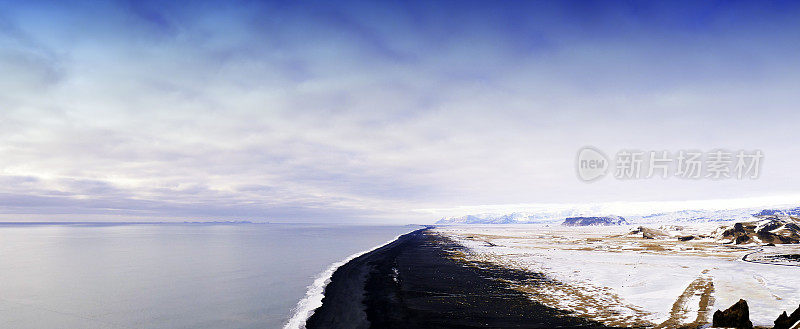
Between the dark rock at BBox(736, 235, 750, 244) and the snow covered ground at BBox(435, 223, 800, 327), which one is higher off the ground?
the snow covered ground at BBox(435, 223, 800, 327)

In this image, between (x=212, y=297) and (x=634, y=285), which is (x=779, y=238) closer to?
(x=634, y=285)

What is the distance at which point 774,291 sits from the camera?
23766 millimetres

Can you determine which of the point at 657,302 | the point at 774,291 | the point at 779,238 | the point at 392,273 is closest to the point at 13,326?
the point at 392,273

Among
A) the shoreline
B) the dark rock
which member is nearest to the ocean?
the shoreline

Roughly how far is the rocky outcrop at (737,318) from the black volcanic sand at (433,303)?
4.99 m

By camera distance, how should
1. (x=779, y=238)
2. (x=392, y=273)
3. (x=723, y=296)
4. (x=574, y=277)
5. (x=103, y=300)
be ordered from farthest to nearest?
(x=779, y=238), (x=392, y=273), (x=574, y=277), (x=103, y=300), (x=723, y=296)

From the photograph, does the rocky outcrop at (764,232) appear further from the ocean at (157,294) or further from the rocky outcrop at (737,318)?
the ocean at (157,294)

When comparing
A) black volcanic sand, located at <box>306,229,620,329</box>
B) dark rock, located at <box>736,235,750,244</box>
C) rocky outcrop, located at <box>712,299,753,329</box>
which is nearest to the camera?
rocky outcrop, located at <box>712,299,753,329</box>

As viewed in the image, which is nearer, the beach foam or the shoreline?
the beach foam

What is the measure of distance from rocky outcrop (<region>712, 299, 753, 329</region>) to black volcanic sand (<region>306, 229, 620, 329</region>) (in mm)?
4993

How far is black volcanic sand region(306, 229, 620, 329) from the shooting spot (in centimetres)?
1950

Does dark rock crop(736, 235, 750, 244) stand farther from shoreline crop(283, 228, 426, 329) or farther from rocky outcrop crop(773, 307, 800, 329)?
shoreline crop(283, 228, 426, 329)

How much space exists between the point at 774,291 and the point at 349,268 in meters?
36.2

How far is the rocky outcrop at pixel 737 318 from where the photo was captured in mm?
14586
